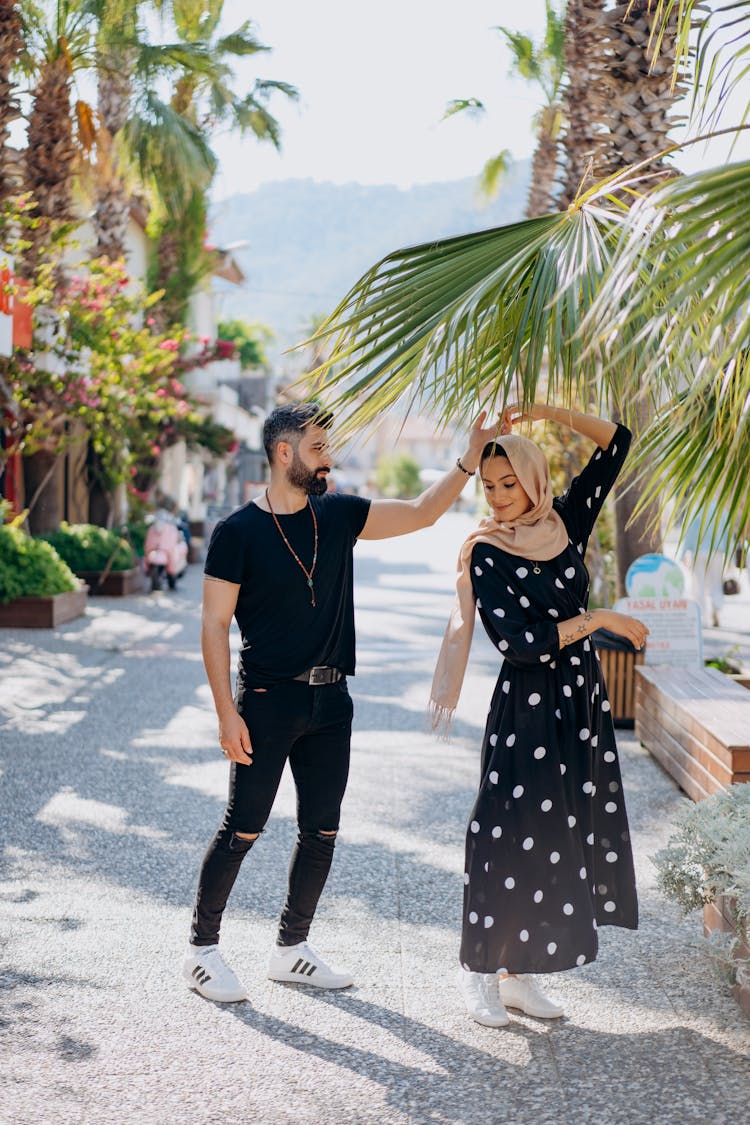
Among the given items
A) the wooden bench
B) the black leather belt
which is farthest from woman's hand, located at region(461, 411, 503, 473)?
the wooden bench

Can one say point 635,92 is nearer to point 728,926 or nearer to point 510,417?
point 510,417

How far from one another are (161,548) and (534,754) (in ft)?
47.4

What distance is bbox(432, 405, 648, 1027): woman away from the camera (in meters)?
3.56

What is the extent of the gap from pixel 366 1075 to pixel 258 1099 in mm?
308

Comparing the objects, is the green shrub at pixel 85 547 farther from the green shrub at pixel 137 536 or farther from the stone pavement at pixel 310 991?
the stone pavement at pixel 310 991

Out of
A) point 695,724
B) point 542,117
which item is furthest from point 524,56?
point 695,724

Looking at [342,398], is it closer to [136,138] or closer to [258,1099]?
[258,1099]

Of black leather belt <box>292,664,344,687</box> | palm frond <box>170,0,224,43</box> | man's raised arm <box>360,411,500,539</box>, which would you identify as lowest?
black leather belt <box>292,664,344,687</box>

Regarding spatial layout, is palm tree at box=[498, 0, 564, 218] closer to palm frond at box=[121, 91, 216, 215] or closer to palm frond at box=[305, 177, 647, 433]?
palm frond at box=[121, 91, 216, 215]

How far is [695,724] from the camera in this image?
5.85 meters

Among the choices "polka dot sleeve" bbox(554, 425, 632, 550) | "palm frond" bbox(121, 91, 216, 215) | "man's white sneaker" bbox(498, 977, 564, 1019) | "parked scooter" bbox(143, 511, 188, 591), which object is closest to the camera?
"man's white sneaker" bbox(498, 977, 564, 1019)

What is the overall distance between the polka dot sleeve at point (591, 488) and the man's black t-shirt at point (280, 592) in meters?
→ 0.69

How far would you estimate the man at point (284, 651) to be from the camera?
12.1 feet

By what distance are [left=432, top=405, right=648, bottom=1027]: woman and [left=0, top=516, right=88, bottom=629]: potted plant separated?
9812 millimetres
